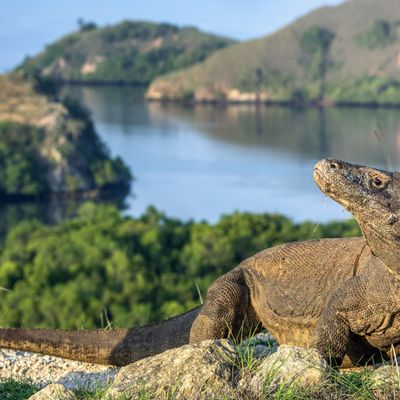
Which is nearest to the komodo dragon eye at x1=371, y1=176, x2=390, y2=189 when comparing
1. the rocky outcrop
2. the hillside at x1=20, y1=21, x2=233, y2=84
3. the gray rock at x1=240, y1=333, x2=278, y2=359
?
the rocky outcrop

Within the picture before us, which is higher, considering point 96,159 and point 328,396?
point 328,396

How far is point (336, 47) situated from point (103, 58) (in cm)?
4891

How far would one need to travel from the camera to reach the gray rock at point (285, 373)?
4.28m

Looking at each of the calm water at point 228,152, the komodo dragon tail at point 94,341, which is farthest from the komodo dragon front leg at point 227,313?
the calm water at point 228,152

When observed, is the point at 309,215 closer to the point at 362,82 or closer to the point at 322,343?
the point at 322,343

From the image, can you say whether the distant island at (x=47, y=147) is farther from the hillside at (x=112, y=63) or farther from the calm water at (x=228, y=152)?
the hillside at (x=112, y=63)

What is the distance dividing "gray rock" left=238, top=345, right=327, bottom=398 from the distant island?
76159 mm

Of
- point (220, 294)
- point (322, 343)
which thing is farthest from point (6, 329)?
point (322, 343)

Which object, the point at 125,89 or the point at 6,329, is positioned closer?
the point at 6,329

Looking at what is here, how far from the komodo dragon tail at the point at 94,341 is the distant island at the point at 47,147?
74546mm

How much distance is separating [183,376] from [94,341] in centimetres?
171

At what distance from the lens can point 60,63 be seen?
194 metres

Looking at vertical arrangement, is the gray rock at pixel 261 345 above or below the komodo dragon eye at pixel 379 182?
below

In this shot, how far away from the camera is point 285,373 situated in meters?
4.34
